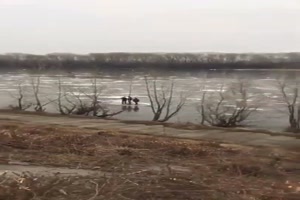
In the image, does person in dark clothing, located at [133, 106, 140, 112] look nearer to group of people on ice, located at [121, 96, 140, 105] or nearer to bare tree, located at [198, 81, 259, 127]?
group of people on ice, located at [121, 96, 140, 105]

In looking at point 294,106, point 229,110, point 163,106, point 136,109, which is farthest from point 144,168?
point 136,109

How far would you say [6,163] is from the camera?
32.7 ft

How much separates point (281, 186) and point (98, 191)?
276 cm

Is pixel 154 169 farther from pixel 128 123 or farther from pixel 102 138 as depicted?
pixel 128 123

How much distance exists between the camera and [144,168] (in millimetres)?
9477

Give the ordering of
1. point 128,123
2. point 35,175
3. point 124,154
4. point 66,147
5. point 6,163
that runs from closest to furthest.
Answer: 1. point 35,175
2. point 6,163
3. point 124,154
4. point 66,147
5. point 128,123

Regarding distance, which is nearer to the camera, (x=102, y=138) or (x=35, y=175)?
(x=35, y=175)

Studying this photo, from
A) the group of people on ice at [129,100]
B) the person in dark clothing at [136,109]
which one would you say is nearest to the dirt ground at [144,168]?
the person in dark clothing at [136,109]

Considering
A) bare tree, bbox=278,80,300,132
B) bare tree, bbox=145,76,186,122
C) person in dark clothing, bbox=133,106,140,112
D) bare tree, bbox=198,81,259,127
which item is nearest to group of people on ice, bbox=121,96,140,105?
person in dark clothing, bbox=133,106,140,112

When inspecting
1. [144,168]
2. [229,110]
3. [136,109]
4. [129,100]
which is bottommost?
[136,109]

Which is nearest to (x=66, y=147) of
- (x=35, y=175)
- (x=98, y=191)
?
(x=35, y=175)

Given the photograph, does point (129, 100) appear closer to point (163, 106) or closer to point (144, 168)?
point (163, 106)

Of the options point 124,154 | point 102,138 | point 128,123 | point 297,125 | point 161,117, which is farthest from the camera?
point 161,117

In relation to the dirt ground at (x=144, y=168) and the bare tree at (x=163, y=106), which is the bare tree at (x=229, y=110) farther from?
the dirt ground at (x=144, y=168)
